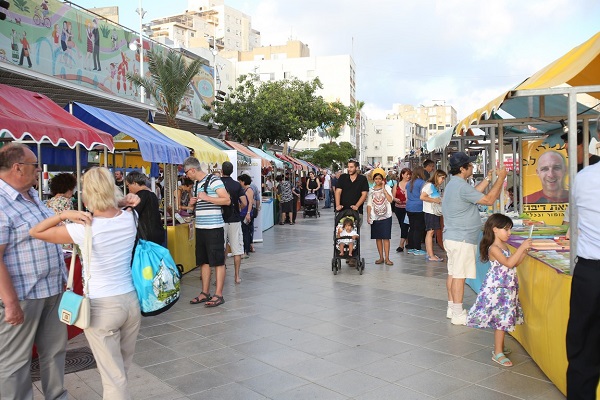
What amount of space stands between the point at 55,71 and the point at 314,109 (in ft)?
43.3

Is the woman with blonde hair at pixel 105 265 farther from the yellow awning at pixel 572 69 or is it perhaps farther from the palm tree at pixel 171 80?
the palm tree at pixel 171 80

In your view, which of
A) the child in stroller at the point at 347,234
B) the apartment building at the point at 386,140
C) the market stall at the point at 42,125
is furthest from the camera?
the apartment building at the point at 386,140

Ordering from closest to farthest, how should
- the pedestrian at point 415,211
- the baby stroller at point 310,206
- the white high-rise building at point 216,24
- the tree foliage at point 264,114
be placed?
the pedestrian at point 415,211 < the baby stroller at point 310,206 < the tree foliage at point 264,114 < the white high-rise building at point 216,24

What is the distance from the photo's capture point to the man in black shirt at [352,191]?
933 cm

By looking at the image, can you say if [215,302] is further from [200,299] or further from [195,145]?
[195,145]

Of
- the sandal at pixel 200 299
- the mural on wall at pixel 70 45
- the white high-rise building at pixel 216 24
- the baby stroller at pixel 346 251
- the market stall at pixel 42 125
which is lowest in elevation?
the sandal at pixel 200 299

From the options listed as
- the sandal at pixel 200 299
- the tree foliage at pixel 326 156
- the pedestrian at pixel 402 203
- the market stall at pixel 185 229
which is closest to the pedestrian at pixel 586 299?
the sandal at pixel 200 299

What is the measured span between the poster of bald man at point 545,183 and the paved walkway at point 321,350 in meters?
1.57

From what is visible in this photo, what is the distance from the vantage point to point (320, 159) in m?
52.2

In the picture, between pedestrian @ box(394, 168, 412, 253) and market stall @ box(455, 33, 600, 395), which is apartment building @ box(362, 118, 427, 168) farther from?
market stall @ box(455, 33, 600, 395)

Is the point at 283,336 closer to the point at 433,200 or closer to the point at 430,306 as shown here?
the point at 430,306

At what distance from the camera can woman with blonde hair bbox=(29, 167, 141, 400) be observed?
311cm

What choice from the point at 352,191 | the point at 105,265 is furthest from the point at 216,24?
the point at 105,265

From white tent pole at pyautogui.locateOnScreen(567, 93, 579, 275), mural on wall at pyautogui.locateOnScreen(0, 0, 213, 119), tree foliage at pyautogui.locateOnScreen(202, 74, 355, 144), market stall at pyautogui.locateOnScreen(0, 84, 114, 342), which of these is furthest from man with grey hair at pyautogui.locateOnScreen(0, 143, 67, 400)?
tree foliage at pyautogui.locateOnScreen(202, 74, 355, 144)
